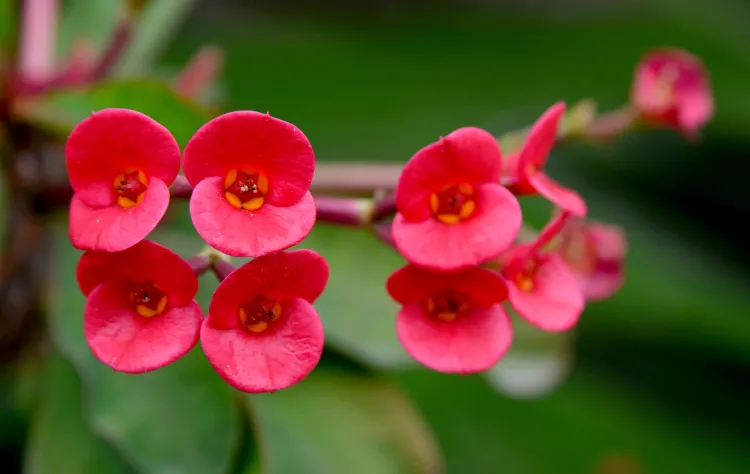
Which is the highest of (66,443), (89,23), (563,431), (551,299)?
(551,299)

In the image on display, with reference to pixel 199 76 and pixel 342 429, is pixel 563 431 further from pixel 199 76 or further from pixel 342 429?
pixel 199 76

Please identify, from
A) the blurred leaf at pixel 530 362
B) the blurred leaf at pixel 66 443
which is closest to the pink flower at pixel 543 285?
the blurred leaf at pixel 530 362

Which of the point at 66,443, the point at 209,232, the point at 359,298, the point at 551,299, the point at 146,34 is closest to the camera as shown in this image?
the point at 209,232

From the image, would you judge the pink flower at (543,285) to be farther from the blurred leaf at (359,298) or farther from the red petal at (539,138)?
the blurred leaf at (359,298)

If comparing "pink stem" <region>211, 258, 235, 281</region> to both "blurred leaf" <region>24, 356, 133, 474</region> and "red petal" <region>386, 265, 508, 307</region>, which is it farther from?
"blurred leaf" <region>24, 356, 133, 474</region>

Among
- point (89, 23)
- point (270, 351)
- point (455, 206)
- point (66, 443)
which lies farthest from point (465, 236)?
point (89, 23)
